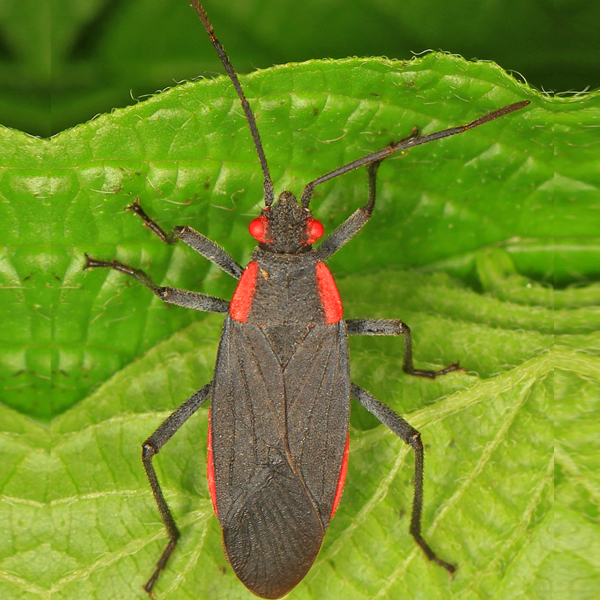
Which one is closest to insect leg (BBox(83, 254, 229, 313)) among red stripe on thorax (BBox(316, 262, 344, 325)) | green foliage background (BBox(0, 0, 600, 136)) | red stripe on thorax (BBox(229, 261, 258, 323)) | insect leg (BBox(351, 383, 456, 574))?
red stripe on thorax (BBox(229, 261, 258, 323))

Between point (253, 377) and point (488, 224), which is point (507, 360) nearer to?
point (488, 224)

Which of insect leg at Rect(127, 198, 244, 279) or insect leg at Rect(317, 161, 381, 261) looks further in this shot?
insect leg at Rect(317, 161, 381, 261)

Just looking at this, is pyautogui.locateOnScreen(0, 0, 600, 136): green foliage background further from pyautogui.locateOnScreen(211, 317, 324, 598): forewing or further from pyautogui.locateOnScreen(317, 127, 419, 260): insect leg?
pyautogui.locateOnScreen(211, 317, 324, 598): forewing

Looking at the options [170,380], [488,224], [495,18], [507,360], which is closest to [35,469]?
[170,380]

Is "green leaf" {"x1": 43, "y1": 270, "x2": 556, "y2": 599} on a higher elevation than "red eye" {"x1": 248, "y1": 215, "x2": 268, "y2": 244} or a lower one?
lower

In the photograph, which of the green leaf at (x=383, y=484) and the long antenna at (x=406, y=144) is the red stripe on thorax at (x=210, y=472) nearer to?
the green leaf at (x=383, y=484)

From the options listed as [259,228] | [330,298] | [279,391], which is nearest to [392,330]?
[330,298]
